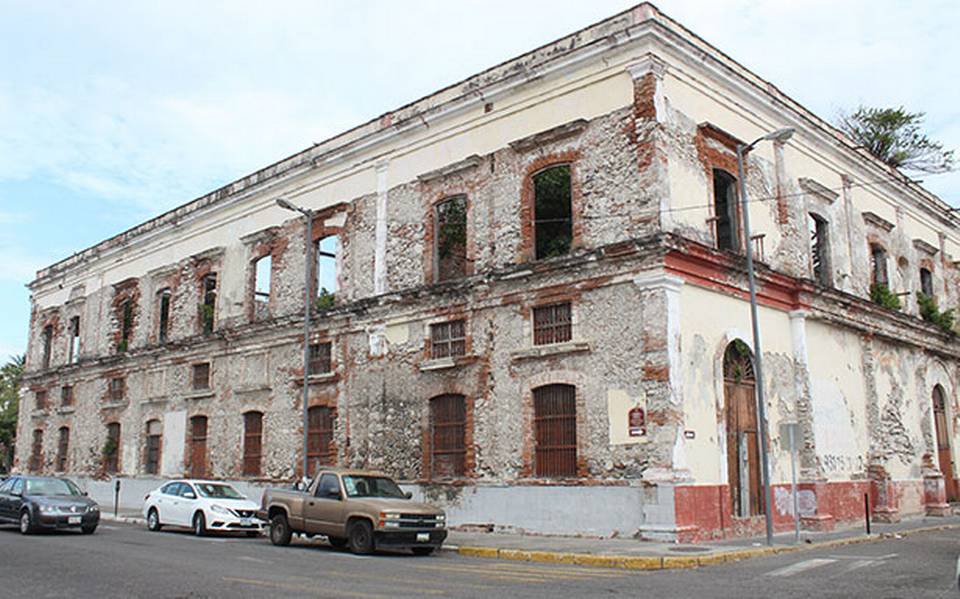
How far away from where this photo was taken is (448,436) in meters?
21.7

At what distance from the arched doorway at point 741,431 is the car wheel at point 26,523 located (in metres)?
15.2

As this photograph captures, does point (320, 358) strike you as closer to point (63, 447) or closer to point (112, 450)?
point (112, 450)

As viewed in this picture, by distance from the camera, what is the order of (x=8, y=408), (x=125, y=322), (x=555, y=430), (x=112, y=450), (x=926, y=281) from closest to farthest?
(x=555, y=430), (x=926, y=281), (x=112, y=450), (x=125, y=322), (x=8, y=408)

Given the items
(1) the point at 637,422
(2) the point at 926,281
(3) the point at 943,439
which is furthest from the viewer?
(2) the point at 926,281

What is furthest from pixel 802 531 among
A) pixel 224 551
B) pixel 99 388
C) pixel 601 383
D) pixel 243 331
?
pixel 99 388

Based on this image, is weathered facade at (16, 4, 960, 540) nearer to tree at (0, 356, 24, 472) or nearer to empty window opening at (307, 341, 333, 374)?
empty window opening at (307, 341, 333, 374)

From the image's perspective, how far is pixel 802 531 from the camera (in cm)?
2014

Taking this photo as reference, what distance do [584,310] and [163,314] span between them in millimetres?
20784

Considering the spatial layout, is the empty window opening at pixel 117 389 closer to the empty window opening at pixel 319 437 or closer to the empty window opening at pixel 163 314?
the empty window opening at pixel 163 314

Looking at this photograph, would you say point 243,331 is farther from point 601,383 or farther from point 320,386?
point 601,383

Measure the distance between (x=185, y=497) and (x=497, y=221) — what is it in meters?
10.1

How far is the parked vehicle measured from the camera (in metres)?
18.7

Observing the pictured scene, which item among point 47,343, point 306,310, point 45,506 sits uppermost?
point 47,343

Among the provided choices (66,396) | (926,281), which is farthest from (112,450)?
(926,281)
